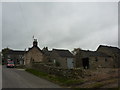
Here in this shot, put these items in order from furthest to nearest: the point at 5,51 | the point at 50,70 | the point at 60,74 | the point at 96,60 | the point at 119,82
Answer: the point at 5,51, the point at 96,60, the point at 50,70, the point at 60,74, the point at 119,82

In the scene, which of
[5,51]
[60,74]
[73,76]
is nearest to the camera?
[73,76]

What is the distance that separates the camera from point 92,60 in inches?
1951

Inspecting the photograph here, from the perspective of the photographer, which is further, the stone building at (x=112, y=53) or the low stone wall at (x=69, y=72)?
the stone building at (x=112, y=53)

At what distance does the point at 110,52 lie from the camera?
55500 mm

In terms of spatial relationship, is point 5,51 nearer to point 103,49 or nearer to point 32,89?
point 103,49

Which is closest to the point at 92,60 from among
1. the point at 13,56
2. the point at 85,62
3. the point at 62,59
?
the point at 85,62

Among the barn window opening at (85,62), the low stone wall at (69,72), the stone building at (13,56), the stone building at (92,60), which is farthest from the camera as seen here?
the stone building at (13,56)

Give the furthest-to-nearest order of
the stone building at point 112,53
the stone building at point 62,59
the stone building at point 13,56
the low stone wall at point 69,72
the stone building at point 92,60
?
the stone building at point 13,56 < the stone building at point 112,53 < the stone building at point 62,59 < the stone building at point 92,60 < the low stone wall at point 69,72

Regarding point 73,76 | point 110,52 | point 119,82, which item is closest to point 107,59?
point 110,52

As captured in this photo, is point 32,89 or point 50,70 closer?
point 32,89

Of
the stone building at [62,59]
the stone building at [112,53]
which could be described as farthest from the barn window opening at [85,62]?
the stone building at [112,53]

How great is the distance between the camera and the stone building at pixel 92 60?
4934cm

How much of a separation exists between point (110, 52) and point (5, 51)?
183ft

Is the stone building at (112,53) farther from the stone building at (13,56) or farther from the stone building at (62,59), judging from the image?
the stone building at (13,56)
